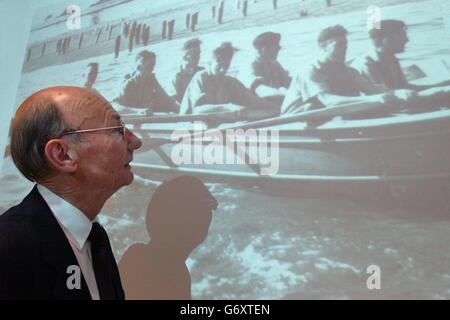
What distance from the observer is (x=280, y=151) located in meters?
1.17

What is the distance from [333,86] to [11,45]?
4.30ft

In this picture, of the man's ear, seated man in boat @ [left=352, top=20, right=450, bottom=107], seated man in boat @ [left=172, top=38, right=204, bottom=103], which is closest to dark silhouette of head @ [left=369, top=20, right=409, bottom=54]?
seated man in boat @ [left=352, top=20, right=450, bottom=107]

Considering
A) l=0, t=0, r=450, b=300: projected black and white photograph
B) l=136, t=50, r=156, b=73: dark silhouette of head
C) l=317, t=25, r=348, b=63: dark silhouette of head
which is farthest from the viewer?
l=136, t=50, r=156, b=73: dark silhouette of head

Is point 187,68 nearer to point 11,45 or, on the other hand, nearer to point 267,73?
point 267,73

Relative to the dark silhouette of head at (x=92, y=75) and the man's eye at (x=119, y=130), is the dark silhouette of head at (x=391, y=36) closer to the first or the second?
the man's eye at (x=119, y=130)

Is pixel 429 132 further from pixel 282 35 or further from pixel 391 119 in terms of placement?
pixel 282 35

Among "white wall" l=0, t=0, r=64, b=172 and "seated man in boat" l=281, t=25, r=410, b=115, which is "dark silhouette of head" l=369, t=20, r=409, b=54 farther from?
"white wall" l=0, t=0, r=64, b=172

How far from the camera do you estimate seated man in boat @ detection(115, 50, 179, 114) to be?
1.36 metres

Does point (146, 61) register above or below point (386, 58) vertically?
above

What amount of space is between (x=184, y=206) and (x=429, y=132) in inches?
28.2

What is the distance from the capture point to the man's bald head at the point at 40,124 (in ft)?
2.53

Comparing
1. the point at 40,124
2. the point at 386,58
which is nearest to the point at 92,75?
the point at 40,124

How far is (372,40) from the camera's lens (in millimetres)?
1142

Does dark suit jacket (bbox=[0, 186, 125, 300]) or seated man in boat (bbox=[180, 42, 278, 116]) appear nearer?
dark suit jacket (bbox=[0, 186, 125, 300])
